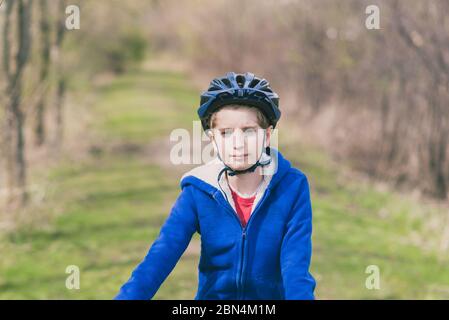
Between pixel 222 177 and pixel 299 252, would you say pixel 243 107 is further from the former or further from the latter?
pixel 299 252

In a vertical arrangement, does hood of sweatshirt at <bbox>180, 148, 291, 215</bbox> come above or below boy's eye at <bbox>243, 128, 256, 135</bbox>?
below

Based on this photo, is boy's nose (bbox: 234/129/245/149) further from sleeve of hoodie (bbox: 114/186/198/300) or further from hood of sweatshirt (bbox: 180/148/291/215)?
sleeve of hoodie (bbox: 114/186/198/300)

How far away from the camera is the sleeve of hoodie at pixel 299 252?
288 cm

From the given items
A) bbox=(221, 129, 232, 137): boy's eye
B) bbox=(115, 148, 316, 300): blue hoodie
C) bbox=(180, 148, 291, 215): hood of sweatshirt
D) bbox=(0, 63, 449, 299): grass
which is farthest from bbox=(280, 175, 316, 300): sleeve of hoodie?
bbox=(0, 63, 449, 299): grass

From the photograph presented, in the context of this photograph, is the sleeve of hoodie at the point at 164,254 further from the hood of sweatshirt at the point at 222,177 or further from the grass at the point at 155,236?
the grass at the point at 155,236

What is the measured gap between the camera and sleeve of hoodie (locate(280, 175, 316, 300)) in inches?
113

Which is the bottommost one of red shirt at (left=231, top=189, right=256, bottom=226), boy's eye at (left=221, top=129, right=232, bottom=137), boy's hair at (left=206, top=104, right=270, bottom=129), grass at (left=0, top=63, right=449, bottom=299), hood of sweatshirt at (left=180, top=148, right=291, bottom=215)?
grass at (left=0, top=63, right=449, bottom=299)

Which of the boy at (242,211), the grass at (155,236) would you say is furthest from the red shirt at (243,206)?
the grass at (155,236)

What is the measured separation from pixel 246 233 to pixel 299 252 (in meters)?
0.23

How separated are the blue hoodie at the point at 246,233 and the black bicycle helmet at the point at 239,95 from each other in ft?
0.87

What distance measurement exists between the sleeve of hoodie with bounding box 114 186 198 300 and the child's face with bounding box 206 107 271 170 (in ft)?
0.83

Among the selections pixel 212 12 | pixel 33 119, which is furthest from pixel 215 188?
pixel 212 12

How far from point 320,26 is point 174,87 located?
21056mm

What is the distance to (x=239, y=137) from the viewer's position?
9.76 ft
